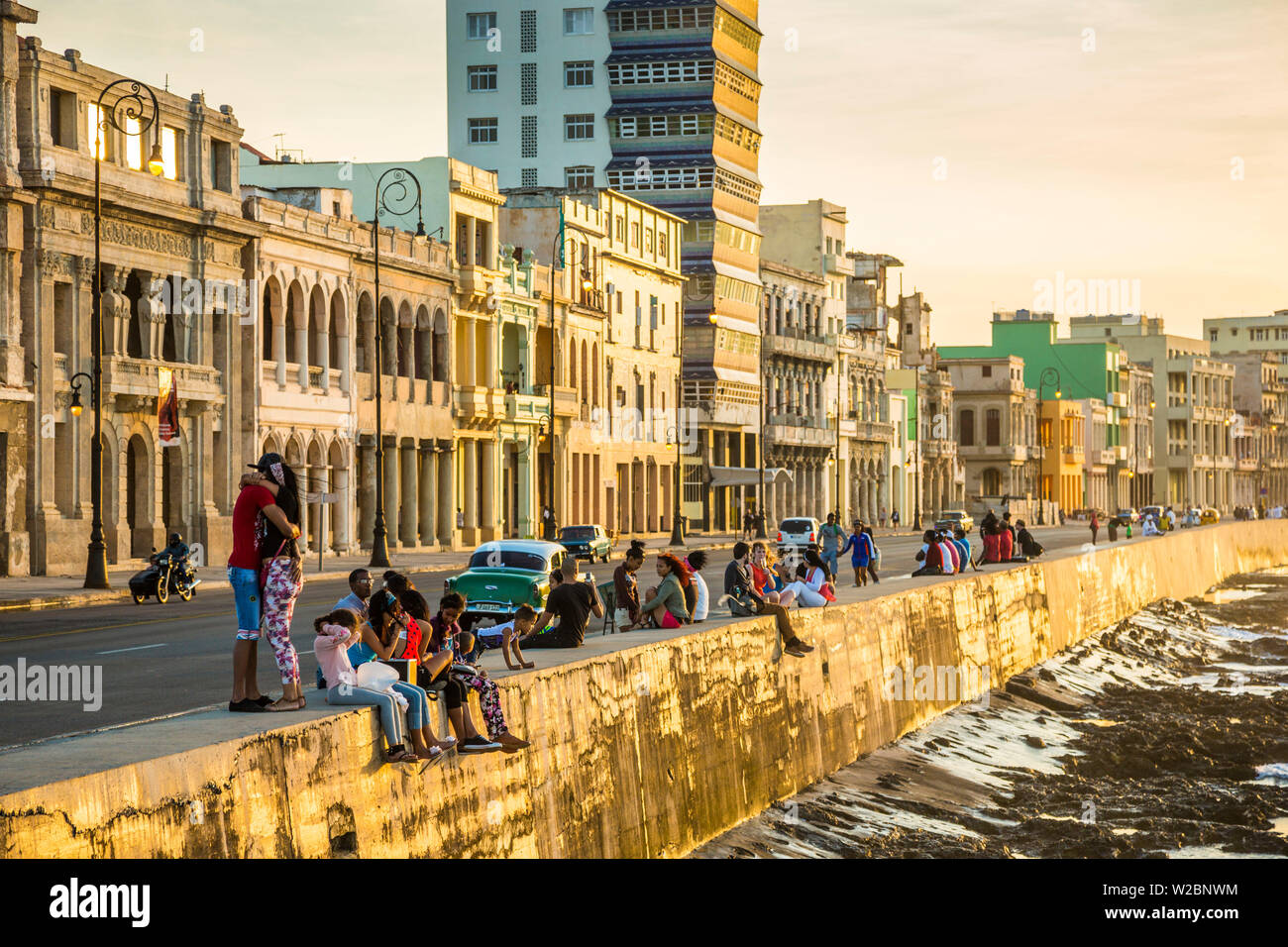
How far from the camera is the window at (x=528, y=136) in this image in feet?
327

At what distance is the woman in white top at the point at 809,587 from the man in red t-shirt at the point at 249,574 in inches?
420

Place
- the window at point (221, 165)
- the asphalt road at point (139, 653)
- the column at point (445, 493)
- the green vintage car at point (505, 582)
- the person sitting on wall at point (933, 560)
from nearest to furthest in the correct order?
1. the asphalt road at point (139, 653)
2. the green vintage car at point (505, 582)
3. the person sitting on wall at point (933, 560)
4. the window at point (221, 165)
5. the column at point (445, 493)

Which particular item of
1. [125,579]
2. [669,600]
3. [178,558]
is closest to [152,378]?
[125,579]

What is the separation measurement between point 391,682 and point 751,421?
8613cm

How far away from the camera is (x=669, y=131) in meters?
96.5

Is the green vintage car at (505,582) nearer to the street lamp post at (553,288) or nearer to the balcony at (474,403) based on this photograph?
the street lamp post at (553,288)

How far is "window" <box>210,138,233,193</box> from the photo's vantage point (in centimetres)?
5269

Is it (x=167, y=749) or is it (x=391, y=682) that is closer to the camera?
(x=167, y=749)

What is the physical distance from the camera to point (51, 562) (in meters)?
44.4

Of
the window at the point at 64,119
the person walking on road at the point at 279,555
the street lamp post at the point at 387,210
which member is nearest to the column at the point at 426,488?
the street lamp post at the point at 387,210

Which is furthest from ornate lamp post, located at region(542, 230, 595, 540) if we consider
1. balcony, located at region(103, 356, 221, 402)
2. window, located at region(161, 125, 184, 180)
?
window, located at region(161, 125, 184, 180)

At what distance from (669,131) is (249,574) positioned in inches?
3327
